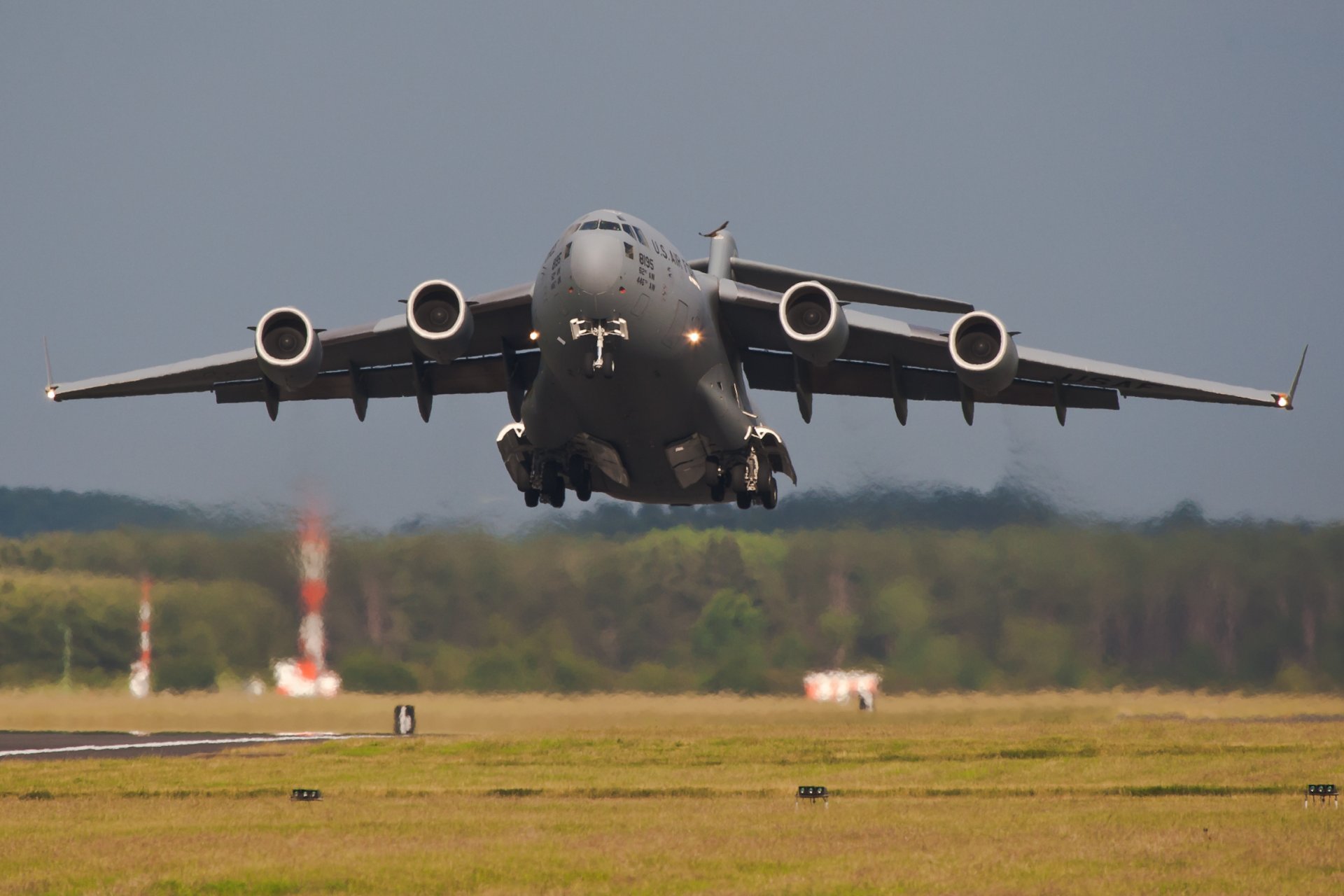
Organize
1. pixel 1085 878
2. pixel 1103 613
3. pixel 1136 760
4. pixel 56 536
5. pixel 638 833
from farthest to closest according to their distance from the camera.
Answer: pixel 56 536 → pixel 1103 613 → pixel 1136 760 → pixel 638 833 → pixel 1085 878

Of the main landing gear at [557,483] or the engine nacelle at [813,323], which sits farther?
the main landing gear at [557,483]

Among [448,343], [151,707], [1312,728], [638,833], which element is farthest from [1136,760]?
[151,707]

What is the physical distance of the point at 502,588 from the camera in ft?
80.4

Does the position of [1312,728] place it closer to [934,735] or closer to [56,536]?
[934,735]

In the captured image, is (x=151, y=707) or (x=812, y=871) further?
(x=151, y=707)

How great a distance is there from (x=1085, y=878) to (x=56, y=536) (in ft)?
60.7

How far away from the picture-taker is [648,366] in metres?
17.7

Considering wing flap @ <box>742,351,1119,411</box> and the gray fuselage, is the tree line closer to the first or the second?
wing flap @ <box>742,351,1119,411</box>

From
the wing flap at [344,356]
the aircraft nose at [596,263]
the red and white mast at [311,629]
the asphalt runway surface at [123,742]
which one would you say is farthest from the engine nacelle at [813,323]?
the asphalt runway surface at [123,742]

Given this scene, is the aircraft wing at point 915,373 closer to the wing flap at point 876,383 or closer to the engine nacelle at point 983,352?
the wing flap at point 876,383

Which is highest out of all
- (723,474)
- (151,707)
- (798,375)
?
(798,375)

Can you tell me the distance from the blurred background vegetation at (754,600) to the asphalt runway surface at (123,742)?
124cm

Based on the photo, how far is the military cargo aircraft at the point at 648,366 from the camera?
17219 mm

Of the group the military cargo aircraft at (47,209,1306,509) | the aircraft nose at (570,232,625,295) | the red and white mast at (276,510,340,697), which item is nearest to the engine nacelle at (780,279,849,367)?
the military cargo aircraft at (47,209,1306,509)
